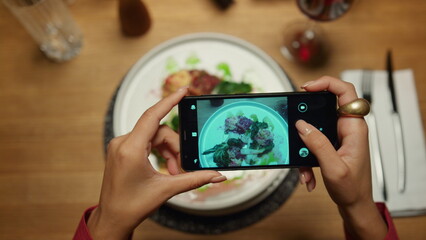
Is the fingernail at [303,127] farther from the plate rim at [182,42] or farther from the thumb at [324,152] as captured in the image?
the plate rim at [182,42]

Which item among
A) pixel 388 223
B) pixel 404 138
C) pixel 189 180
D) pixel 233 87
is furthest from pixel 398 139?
pixel 189 180

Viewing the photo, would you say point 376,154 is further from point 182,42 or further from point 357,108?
point 182,42

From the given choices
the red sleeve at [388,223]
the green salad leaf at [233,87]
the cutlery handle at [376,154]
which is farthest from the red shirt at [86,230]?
the green salad leaf at [233,87]

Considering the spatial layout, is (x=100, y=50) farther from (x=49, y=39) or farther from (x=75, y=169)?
(x=75, y=169)

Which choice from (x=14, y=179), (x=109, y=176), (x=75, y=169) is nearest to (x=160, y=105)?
(x=109, y=176)

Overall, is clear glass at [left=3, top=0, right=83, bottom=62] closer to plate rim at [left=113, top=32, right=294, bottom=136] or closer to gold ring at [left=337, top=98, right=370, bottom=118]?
plate rim at [left=113, top=32, right=294, bottom=136]

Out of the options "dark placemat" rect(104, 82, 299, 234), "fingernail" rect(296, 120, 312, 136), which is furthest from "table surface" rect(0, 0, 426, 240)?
"fingernail" rect(296, 120, 312, 136)
